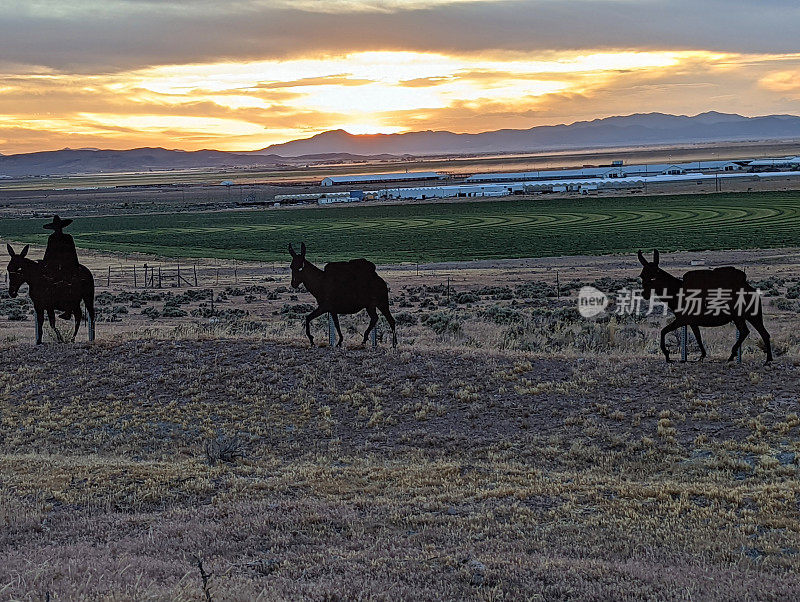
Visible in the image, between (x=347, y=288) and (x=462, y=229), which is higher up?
(x=347, y=288)

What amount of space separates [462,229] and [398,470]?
79.1 meters

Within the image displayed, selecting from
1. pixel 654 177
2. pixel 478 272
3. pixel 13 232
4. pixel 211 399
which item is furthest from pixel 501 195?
pixel 211 399

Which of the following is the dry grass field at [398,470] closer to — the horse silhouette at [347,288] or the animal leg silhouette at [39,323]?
the animal leg silhouette at [39,323]

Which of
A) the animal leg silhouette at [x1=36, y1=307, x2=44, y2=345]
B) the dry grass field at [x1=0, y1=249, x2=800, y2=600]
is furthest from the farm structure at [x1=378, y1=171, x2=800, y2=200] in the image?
the animal leg silhouette at [x1=36, y1=307, x2=44, y2=345]

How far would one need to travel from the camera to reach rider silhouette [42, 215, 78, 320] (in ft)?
68.3

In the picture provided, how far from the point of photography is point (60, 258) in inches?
822

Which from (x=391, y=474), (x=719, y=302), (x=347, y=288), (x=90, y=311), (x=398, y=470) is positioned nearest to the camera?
(x=391, y=474)

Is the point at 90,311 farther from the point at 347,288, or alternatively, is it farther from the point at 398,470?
the point at 398,470

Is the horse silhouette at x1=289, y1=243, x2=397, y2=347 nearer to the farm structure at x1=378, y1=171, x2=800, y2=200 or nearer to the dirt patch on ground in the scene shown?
the dirt patch on ground

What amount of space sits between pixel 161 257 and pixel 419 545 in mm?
65399

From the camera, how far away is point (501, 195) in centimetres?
15538

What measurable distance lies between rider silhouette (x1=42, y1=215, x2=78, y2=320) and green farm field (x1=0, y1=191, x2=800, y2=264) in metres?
42.5

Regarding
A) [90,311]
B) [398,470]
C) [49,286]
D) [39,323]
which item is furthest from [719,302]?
[39,323]

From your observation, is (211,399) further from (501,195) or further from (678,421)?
(501,195)
